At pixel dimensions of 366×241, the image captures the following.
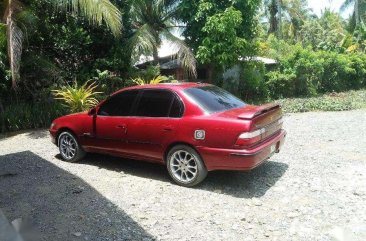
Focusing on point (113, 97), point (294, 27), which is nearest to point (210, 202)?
point (113, 97)

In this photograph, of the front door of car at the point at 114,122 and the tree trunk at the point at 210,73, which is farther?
the tree trunk at the point at 210,73

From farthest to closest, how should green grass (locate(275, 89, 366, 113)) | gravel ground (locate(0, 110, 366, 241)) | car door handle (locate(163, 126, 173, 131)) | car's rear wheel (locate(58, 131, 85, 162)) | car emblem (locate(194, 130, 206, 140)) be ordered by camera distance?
green grass (locate(275, 89, 366, 113))
car's rear wheel (locate(58, 131, 85, 162))
car door handle (locate(163, 126, 173, 131))
car emblem (locate(194, 130, 206, 140))
gravel ground (locate(0, 110, 366, 241))

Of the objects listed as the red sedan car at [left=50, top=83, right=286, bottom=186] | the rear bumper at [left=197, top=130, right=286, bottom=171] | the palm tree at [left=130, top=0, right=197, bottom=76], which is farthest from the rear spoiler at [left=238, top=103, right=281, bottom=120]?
the palm tree at [left=130, top=0, right=197, bottom=76]

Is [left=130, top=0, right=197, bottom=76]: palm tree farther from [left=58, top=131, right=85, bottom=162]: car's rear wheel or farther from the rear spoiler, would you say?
the rear spoiler

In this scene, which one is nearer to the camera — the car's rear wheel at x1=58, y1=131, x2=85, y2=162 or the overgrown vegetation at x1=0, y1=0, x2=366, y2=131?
the car's rear wheel at x1=58, y1=131, x2=85, y2=162

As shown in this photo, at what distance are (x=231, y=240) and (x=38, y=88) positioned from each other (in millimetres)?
10231

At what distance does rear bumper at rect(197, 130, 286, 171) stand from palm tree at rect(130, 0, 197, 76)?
932 centimetres

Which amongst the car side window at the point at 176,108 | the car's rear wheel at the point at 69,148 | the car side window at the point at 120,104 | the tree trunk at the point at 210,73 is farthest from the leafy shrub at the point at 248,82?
the car side window at the point at 176,108

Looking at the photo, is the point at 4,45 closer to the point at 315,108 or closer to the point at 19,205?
the point at 19,205

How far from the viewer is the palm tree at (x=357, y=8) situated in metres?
33.8

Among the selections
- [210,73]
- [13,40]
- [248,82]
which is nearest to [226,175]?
[13,40]

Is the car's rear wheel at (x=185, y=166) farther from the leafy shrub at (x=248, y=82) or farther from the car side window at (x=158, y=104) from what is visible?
the leafy shrub at (x=248, y=82)

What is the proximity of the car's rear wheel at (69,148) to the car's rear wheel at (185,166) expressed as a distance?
2.29m

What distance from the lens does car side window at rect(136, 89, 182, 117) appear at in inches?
232
